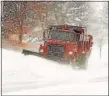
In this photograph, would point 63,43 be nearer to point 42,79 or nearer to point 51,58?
point 51,58

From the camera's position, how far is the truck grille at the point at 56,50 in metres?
25.2

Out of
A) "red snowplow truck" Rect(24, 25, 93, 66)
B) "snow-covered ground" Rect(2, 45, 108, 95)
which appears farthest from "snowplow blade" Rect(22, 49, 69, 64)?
"snow-covered ground" Rect(2, 45, 108, 95)

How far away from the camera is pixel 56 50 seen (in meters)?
25.3

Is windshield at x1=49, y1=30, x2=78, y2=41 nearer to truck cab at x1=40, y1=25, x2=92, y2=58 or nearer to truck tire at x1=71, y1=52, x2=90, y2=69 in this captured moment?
truck cab at x1=40, y1=25, x2=92, y2=58

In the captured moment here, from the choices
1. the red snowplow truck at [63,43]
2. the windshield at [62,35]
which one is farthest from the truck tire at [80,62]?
the windshield at [62,35]

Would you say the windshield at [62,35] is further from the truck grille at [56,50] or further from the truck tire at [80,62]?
the truck tire at [80,62]

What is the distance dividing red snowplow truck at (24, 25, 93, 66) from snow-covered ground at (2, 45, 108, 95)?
131cm

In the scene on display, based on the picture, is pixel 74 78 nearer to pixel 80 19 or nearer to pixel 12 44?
pixel 12 44

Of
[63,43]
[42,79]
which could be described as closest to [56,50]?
[63,43]

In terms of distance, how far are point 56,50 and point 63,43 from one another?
67 centimetres

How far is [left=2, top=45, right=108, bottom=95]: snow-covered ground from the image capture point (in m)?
16.0

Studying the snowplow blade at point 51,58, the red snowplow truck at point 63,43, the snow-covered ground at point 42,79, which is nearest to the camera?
the snow-covered ground at point 42,79

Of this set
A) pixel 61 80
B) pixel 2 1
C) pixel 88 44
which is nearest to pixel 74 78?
pixel 61 80

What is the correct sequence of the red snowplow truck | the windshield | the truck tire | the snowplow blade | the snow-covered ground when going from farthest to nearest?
the windshield < the red snowplow truck < the truck tire < the snowplow blade < the snow-covered ground
